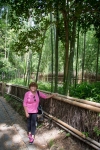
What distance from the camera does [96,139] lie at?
11.5ft

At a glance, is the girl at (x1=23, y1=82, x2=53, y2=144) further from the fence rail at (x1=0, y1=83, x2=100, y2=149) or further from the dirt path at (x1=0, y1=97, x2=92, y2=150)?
the fence rail at (x1=0, y1=83, x2=100, y2=149)

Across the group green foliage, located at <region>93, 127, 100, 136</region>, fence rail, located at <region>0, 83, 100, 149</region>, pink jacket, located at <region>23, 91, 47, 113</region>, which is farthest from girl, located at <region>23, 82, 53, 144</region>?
green foliage, located at <region>93, 127, 100, 136</region>

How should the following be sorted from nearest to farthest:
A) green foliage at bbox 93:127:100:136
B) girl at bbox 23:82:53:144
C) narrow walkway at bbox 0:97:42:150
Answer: green foliage at bbox 93:127:100:136 → narrow walkway at bbox 0:97:42:150 → girl at bbox 23:82:53:144

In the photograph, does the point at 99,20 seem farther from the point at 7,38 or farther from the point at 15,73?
the point at 15,73

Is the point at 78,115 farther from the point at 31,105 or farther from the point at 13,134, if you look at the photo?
the point at 13,134

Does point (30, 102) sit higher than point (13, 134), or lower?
higher

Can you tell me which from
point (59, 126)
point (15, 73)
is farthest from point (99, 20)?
point (15, 73)

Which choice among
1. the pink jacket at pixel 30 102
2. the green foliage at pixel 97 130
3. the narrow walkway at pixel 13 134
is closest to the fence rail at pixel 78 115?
the green foliage at pixel 97 130

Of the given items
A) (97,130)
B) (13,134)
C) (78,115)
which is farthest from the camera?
(13,134)

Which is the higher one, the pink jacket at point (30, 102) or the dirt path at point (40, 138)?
the pink jacket at point (30, 102)

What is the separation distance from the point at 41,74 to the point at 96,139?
2471cm

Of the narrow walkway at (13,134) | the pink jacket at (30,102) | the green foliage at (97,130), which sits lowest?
the narrow walkway at (13,134)

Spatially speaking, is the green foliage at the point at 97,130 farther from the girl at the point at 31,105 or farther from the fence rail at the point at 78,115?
the girl at the point at 31,105

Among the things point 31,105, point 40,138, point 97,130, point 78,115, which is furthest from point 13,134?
point 97,130
